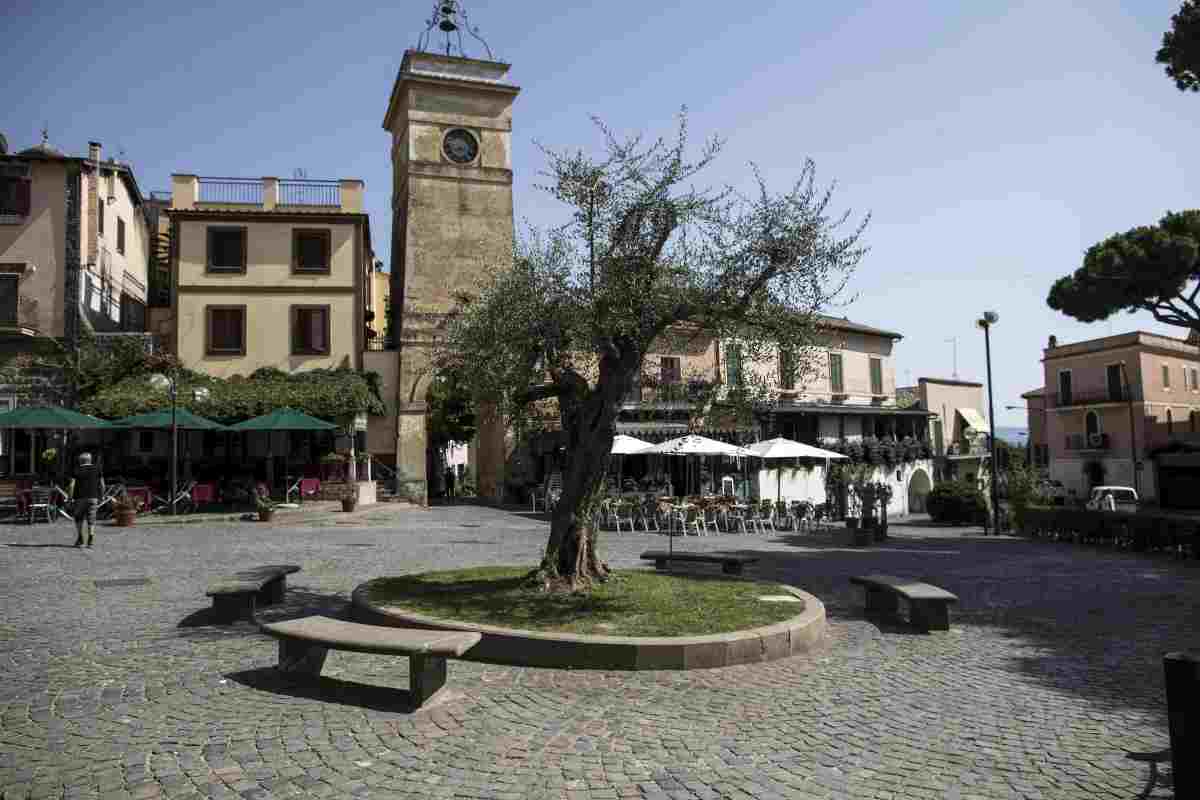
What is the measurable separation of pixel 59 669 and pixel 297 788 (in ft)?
11.3

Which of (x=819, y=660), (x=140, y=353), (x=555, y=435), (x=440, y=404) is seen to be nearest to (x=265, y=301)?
(x=140, y=353)

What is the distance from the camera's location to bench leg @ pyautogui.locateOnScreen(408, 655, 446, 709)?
218 inches

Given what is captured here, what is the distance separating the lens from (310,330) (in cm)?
2778

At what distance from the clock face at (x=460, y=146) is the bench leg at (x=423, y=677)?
2752cm

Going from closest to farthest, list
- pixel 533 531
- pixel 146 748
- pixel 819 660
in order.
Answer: pixel 146 748 → pixel 819 660 → pixel 533 531

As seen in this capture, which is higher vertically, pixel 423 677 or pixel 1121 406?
pixel 1121 406

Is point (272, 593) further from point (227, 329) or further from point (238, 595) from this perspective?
point (227, 329)

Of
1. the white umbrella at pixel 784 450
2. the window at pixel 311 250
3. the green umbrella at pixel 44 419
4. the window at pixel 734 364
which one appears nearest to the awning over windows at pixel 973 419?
the white umbrella at pixel 784 450

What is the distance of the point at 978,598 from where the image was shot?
10.8 metres

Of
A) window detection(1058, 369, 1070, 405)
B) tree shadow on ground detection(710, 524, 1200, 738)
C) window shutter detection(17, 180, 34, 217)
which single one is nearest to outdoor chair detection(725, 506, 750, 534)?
tree shadow on ground detection(710, 524, 1200, 738)

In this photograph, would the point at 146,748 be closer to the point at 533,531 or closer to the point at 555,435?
the point at 533,531

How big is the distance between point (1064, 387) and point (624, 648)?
5004 cm

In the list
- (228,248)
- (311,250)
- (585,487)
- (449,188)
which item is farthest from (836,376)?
(585,487)

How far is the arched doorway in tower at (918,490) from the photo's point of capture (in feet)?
120
